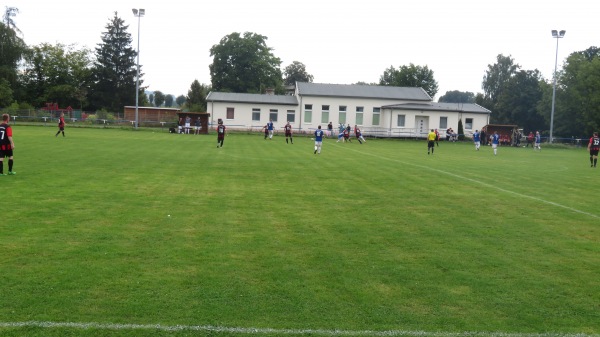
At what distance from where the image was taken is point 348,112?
66250mm

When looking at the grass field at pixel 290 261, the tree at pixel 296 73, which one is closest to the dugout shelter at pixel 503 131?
the grass field at pixel 290 261

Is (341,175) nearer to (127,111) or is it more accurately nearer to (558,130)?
(127,111)

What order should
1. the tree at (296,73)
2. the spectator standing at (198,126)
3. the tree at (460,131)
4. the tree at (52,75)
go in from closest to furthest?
the spectator standing at (198,126) → the tree at (460,131) → the tree at (52,75) → the tree at (296,73)

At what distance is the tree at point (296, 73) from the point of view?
12491cm

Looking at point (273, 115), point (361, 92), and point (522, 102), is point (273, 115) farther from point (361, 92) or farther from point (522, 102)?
point (522, 102)

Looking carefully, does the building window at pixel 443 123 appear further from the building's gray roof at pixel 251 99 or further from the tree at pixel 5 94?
the tree at pixel 5 94

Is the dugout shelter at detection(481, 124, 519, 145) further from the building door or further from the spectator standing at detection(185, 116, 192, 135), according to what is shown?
the spectator standing at detection(185, 116, 192, 135)

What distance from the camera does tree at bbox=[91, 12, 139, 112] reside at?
85.6 m

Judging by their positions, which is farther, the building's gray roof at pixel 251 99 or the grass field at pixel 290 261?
the building's gray roof at pixel 251 99

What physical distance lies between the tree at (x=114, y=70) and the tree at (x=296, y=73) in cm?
4465

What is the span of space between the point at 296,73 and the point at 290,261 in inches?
4733

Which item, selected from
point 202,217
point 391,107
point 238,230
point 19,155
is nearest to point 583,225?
point 238,230

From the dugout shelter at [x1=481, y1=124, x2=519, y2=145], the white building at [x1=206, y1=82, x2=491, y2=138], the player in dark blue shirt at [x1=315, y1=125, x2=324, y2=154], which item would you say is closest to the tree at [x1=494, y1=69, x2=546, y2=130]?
the white building at [x1=206, y1=82, x2=491, y2=138]

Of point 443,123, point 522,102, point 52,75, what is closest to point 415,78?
point 522,102
